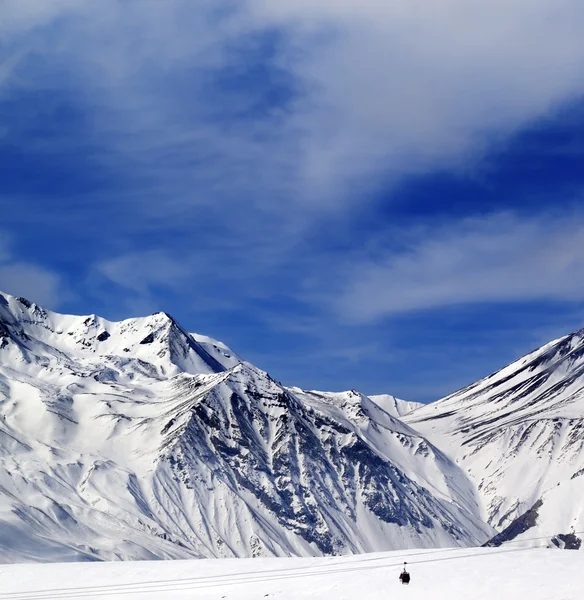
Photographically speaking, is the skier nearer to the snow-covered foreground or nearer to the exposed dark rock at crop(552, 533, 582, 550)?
the snow-covered foreground

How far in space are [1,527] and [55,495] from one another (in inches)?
2033

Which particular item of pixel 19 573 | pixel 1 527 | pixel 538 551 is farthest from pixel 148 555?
pixel 538 551

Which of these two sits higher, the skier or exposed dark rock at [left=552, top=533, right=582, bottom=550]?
exposed dark rock at [left=552, top=533, right=582, bottom=550]

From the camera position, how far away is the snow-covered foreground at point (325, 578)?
1813 inches

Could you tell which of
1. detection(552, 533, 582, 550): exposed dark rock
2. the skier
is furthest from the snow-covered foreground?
detection(552, 533, 582, 550): exposed dark rock

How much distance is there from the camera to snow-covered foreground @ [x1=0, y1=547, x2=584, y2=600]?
4606cm

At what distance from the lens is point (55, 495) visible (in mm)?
199750

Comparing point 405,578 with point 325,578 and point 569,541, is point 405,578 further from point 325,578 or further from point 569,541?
point 569,541

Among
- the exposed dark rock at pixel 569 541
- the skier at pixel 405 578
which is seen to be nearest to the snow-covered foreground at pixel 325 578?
the skier at pixel 405 578

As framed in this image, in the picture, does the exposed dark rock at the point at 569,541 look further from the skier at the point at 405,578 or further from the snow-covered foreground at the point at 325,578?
the skier at the point at 405,578

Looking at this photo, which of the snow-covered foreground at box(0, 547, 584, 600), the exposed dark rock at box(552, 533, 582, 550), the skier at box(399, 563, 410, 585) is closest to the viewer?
the snow-covered foreground at box(0, 547, 584, 600)

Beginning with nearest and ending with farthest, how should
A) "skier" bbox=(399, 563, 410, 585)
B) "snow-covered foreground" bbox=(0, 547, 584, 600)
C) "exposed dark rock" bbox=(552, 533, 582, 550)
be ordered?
"snow-covered foreground" bbox=(0, 547, 584, 600) < "skier" bbox=(399, 563, 410, 585) < "exposed dark rock" bbox=(552, 533, 582, 550)

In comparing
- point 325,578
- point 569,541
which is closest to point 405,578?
point 325,578

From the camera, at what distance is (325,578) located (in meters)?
51.8
